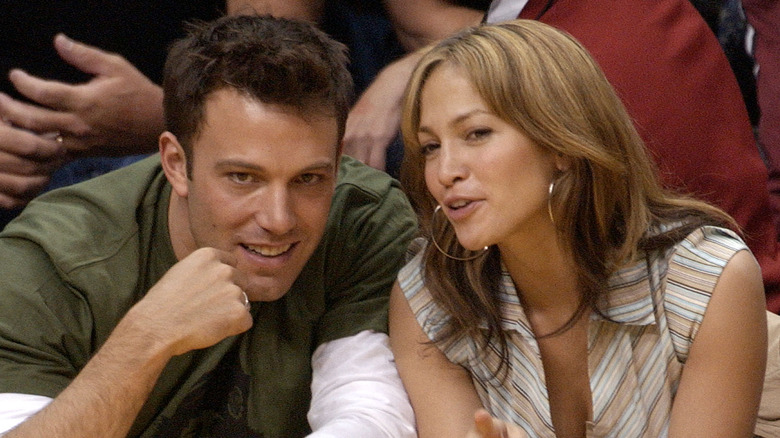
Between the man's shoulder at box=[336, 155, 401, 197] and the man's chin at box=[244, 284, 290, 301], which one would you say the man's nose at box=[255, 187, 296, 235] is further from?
the man's shoulder at box=[336, 155, 401, 197]

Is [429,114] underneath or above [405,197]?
above

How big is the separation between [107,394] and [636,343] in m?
0.94

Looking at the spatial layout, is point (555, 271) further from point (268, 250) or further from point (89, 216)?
point (89, 216)

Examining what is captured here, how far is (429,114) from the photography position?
1.94 meters

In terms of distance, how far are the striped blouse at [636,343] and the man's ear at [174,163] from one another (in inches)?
21.9

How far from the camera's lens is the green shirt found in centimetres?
192

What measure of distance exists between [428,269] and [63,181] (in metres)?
1.09

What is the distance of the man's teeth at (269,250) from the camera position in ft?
6.45

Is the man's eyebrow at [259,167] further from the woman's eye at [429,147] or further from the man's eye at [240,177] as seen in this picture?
the woman's eye at [429,147]

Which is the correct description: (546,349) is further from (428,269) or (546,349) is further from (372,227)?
(372,227)

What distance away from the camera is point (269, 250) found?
1.97m

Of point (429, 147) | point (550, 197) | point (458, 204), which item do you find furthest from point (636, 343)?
point (429, 147)

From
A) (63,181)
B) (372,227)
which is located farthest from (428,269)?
(63,181)

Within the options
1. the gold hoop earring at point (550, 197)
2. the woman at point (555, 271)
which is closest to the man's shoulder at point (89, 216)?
the woman at point (555, 271)
